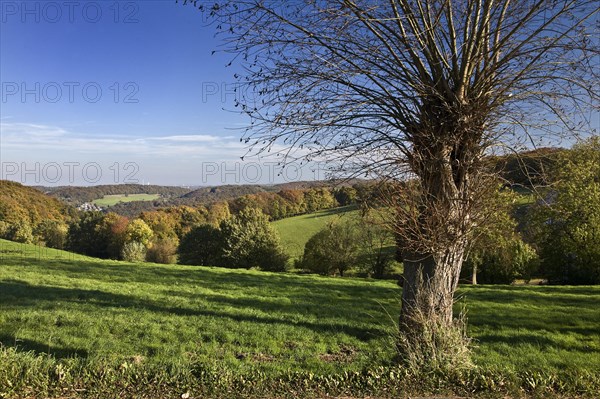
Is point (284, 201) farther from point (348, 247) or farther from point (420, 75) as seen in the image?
point (420, 75)

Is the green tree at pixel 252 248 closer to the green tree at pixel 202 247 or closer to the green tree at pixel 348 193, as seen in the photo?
the green tree at pixel 202 247

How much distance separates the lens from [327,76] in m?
4.88

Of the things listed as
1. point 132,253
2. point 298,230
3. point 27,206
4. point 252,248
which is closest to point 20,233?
point 132,253

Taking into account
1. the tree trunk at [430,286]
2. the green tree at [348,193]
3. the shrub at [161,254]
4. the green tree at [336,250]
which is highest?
the green tree at [348,193]

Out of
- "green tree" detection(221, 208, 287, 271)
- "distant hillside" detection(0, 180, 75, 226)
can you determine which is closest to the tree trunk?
"green tree" detection(221, 208, 287, 271)

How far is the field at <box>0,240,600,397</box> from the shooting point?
4051 mm

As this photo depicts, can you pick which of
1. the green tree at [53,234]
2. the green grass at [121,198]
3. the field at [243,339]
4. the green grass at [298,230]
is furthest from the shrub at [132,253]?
the green grass at [121,198]

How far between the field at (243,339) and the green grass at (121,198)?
89.0m

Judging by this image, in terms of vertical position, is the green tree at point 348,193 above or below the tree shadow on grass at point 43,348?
above

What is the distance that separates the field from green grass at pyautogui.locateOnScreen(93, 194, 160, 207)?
8898cm

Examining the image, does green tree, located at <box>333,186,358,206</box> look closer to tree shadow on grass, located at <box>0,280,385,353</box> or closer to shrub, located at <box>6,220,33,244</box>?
tree shadow on grass, located at <box>0,280,385,353</box>

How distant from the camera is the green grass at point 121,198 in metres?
96.7

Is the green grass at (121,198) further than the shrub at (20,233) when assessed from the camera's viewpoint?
Yes

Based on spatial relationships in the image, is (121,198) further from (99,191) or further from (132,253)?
(132,253)
